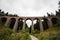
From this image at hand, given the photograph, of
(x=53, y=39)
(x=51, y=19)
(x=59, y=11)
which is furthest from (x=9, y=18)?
(x=53, y=39)

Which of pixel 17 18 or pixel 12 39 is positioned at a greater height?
pixel 17 18

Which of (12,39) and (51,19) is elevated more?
(51,19)

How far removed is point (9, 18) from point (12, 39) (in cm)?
3355

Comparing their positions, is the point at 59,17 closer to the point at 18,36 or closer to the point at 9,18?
the point at 9,18

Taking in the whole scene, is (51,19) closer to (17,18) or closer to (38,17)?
(38,17)

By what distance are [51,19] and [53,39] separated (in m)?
34.6

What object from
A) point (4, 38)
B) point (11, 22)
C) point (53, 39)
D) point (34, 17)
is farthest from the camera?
point (11, 22)

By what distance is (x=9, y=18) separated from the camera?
50531 mm

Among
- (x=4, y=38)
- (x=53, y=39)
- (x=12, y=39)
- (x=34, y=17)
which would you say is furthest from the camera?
(x=34, y=17)

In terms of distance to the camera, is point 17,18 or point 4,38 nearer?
point 4,38

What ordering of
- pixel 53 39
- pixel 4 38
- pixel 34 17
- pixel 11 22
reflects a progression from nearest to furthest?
pixel 53 39 < pixel 4 38 < pixel 34 17 < pixel 11 22

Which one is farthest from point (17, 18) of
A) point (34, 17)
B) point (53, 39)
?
point (53, 39)

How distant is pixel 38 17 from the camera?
49406 millimetres

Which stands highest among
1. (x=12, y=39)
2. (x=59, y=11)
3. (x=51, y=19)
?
(x=59, y=11)
